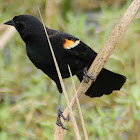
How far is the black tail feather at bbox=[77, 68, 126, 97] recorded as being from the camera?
1.83 meters

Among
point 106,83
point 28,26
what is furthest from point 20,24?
point 106,83

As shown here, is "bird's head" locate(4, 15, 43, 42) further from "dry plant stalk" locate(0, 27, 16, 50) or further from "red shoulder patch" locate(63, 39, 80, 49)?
"dry plant stalk" locate(0, 27, 16, 50)

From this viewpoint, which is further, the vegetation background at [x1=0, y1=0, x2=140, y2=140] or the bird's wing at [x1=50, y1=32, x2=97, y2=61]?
the vegetation background at [x1=0, y1=0, x2=140, y2=140]

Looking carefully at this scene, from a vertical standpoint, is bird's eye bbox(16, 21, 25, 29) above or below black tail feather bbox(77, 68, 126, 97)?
above

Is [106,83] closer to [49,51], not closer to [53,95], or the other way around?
[49,51]

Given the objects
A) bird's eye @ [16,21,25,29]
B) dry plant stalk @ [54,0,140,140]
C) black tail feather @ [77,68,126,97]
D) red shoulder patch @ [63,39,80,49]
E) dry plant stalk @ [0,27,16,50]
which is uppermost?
dry plant stalk @ [0,27,16,50]

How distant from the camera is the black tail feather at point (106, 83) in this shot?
183 centimetres

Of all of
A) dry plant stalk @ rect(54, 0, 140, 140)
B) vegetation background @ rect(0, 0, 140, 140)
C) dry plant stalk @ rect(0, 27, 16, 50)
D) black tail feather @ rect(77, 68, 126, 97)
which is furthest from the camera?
dry plant stalk @ rect(0, 27, 16, 50)

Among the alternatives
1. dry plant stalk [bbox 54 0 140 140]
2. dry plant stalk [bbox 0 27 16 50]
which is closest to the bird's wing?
dry plant stalk [bbox 54 0 140 140]

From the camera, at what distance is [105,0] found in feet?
14.0

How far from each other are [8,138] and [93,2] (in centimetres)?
247

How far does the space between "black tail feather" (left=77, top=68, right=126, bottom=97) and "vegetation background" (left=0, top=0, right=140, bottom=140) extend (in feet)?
0.35

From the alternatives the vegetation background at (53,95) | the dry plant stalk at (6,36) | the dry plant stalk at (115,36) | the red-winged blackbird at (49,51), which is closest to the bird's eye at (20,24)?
the red-winged blackbird at (49,51)

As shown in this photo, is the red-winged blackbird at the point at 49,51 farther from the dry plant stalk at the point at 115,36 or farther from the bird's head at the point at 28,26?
the dry plant stalk at the point at 115,36
